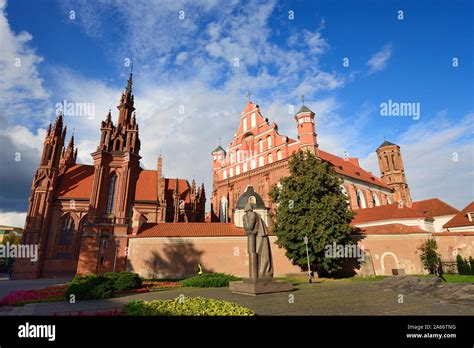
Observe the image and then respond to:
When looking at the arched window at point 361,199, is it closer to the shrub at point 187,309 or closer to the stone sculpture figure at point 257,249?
the stone sculpture figure at point 257,249

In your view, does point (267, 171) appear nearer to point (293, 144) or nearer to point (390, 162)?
point (293, 144)

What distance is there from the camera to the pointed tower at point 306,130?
37.0m

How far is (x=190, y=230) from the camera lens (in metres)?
29.2

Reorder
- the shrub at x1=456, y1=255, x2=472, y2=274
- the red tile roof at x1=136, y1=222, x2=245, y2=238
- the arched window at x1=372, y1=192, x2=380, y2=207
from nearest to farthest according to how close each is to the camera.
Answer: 1. the shrub at x1=456, y1=255, x2=472, y2=274
2. the red tile roof at x1=136, y1=222, x2=245, y2=238
3. the arched window at x1=372, y1=192, x2=380, y2=207

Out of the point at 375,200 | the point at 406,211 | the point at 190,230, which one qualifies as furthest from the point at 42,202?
the point at 375,200

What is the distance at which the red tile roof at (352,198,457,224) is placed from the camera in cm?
3709

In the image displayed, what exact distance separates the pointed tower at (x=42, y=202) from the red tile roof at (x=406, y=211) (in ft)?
139

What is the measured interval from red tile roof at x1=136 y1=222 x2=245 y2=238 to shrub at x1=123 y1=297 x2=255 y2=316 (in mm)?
20486

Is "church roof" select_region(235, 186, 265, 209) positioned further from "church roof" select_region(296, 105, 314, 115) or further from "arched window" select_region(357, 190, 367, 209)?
"arched window" select_region(357, 190, 367, 209)

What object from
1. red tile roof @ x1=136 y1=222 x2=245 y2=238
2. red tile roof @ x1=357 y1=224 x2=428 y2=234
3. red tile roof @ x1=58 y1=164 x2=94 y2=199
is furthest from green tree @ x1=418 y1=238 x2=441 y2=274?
red tile roof @ x1=58 y1=164 x2=94 y2=199
